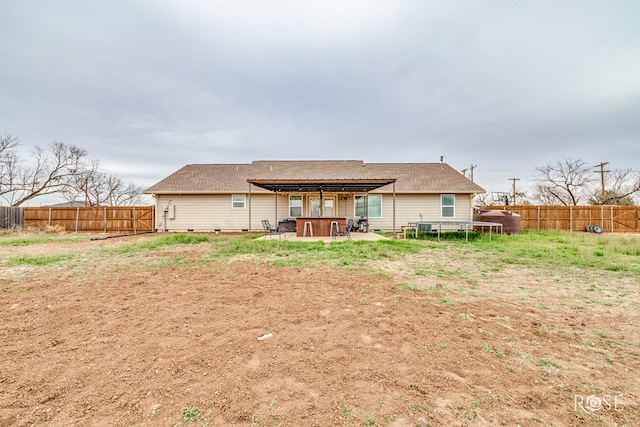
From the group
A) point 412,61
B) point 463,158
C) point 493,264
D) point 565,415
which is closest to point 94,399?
point 565,415

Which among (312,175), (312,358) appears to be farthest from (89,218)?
(312,358)

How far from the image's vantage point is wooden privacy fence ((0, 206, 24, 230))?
17.2 metres

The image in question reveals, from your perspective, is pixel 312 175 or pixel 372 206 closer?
pixel 372 206

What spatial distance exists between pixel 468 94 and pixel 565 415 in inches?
732

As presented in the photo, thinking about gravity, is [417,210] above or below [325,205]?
below

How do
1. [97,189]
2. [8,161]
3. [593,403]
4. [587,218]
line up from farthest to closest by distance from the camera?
[97,189] → [8,161] → [587,218] → [593,403]

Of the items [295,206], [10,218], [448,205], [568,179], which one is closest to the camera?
[448,205]

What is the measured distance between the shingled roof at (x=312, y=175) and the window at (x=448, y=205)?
56 centimetres

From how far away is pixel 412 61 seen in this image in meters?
14.2

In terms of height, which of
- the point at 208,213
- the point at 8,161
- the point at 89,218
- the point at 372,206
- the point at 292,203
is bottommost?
the point at 89,218

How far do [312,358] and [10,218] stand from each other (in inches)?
981

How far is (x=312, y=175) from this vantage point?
17734 mm

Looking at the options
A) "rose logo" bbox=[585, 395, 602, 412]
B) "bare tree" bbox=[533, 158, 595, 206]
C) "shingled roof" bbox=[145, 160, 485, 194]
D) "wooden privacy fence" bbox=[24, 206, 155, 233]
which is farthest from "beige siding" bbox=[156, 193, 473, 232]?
"bare tree" bbox=[533, 158, 595, 206]

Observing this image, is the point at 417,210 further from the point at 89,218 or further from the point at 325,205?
the point at 89,218
